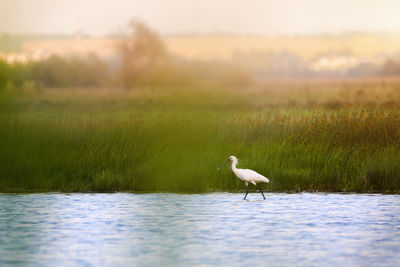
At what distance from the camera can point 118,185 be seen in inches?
624

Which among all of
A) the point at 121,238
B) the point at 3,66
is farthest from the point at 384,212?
the point at 3,66

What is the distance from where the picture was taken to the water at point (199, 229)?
10.1 m

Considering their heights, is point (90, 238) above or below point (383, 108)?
below

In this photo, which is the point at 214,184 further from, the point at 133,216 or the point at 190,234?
the point at 190,234

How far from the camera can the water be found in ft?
33.1

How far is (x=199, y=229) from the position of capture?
39.0 feet

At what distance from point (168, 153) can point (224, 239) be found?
586 centimetres

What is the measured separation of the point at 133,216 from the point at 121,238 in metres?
1.75

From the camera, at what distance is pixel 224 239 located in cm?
1113

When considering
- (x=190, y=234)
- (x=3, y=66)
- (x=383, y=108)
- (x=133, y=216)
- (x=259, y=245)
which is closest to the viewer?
(x=259, y=245)

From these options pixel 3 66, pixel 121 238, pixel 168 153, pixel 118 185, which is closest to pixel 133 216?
pixel 121 238

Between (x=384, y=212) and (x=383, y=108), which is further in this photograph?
(x=383, y=108)

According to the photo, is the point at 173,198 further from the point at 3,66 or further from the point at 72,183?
the point at 3,66

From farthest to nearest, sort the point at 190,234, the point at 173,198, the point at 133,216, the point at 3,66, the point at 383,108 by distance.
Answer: the point at 3,66
the point at 383,108
the point at 173,198
the point at 133,216
the point at 190,234
